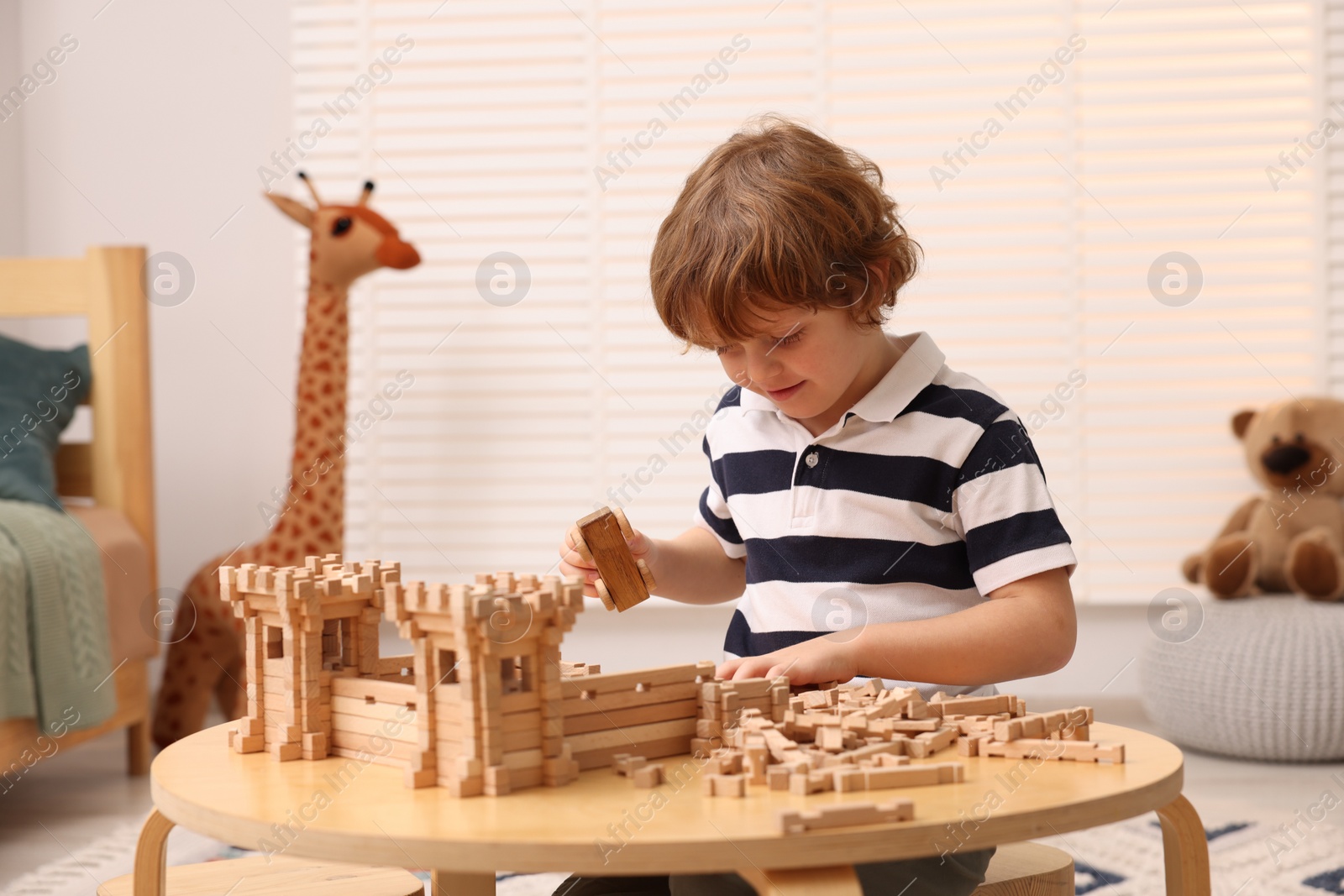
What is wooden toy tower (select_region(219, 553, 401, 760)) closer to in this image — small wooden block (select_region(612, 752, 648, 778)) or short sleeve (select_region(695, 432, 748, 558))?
small wooden block (select_region(612, 752, 648, 778))

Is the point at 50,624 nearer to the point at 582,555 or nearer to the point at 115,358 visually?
→ the point at 115,358

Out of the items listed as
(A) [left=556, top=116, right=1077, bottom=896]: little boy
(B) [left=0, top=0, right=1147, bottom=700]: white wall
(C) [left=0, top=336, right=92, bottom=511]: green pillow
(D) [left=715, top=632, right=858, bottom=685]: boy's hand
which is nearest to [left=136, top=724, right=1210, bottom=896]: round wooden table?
(D) [left=715, top=632, right=858, bottom=685]: boy's hand

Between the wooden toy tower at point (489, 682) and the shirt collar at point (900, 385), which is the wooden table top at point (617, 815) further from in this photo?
the shirt collar at point (900, 385)

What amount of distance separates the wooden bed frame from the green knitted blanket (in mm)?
227

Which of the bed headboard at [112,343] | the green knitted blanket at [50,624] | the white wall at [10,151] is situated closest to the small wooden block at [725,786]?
the green knitted blanket at [50,624]

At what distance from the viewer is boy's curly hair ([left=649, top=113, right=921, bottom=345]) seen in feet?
3.24

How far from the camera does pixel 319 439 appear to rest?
2303 millimetres

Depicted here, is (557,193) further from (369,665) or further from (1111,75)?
(369,665)

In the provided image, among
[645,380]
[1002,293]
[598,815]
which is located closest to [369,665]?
[598,815]

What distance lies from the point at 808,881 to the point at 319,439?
72.4 inches

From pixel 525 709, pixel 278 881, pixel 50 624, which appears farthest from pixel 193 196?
pixel 525 709

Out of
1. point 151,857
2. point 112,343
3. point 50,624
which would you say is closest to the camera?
point 151,857

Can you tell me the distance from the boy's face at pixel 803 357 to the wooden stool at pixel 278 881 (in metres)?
0.50

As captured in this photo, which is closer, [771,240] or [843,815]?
[843,815]
